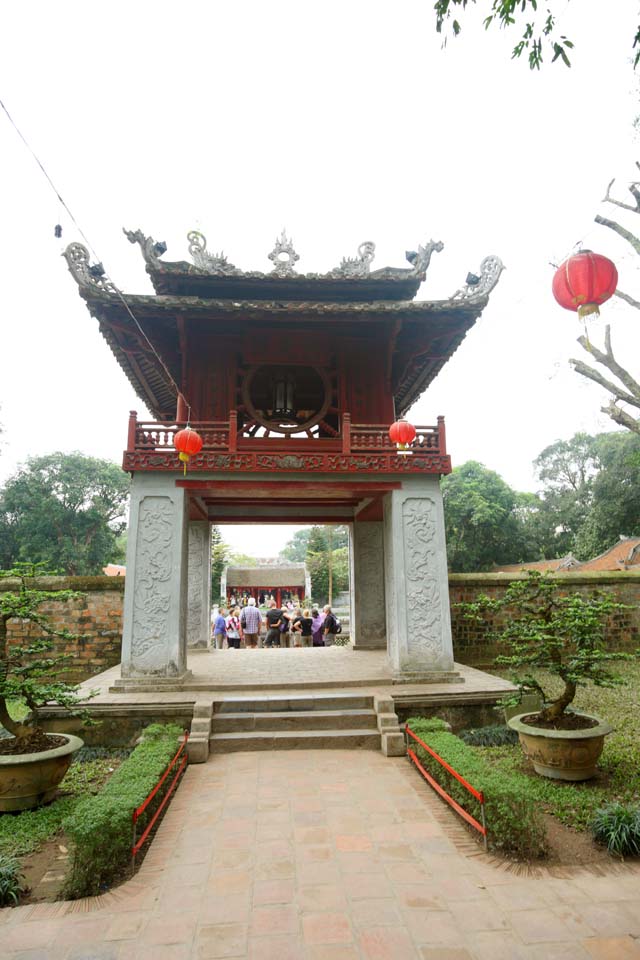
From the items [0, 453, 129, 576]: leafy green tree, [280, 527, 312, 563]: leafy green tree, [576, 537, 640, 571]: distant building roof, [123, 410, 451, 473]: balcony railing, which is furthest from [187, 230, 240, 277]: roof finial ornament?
[280, 527, 312, 563]: leafy green tree

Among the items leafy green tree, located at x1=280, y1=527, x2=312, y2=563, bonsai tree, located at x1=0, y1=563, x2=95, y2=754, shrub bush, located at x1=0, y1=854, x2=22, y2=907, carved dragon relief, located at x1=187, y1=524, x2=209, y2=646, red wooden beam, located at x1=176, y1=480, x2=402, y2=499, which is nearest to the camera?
shrub bush, located at x1=0, y1=854, x2=22, y2=907

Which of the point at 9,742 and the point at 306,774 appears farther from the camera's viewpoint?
the point at 306,774

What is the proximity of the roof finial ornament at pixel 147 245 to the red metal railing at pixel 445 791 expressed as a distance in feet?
27.3

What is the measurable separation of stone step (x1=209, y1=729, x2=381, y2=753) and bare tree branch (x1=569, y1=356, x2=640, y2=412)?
5567mm

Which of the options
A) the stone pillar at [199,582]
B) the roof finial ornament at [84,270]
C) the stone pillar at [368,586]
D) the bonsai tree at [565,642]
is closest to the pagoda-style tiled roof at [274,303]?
the roof finial ornament at [84,270]

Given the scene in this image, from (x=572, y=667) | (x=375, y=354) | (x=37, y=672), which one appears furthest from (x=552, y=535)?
(x=37, y=672)

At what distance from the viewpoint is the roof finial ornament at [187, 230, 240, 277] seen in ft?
30.4

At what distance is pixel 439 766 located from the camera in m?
5.11

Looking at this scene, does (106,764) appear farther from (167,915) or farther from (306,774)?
(167,915)

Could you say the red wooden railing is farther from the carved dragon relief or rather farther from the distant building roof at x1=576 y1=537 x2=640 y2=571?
the distant building roof at x1=576 y1=537 x2=640 y2=571

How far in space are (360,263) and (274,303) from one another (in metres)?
2.44

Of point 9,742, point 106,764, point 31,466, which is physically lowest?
point 106,764

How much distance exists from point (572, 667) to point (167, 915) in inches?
171

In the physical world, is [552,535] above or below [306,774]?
above
